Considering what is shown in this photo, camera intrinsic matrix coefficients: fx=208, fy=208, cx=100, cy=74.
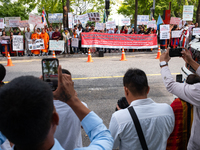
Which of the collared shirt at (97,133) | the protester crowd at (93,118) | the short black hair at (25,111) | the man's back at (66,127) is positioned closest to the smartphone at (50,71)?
the protester crowd at (93,118)

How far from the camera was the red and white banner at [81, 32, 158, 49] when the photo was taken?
14570 millimetres

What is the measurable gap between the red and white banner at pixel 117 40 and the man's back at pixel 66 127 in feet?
42.1

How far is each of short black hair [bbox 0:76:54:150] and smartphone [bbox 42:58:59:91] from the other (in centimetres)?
62

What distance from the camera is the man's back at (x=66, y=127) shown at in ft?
6.42

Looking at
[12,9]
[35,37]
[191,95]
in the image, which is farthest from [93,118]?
[12,9]

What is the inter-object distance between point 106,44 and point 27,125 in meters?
14.1

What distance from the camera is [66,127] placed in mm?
1975

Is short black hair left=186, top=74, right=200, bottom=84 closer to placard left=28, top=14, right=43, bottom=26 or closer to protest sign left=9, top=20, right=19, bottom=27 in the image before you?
placard left=28, top=14, right=43, bottom=26

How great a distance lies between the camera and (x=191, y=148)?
227 centimetres

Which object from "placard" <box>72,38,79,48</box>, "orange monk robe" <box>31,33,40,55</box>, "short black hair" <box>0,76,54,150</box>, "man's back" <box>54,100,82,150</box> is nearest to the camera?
"short black hair" <box>0,76,54,150</box>

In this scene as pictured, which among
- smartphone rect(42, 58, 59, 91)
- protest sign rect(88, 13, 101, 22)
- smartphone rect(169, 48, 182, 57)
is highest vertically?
protest sign rect(88, 13, 101, 22)

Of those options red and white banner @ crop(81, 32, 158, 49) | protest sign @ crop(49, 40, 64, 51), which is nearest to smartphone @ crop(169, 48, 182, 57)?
red and white banner @ crop(81, 32, 158, 49)

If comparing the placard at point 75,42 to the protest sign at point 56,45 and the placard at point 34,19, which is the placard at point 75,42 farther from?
the placard at point 34,19

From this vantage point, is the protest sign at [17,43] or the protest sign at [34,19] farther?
the protest sign at [34,19]
